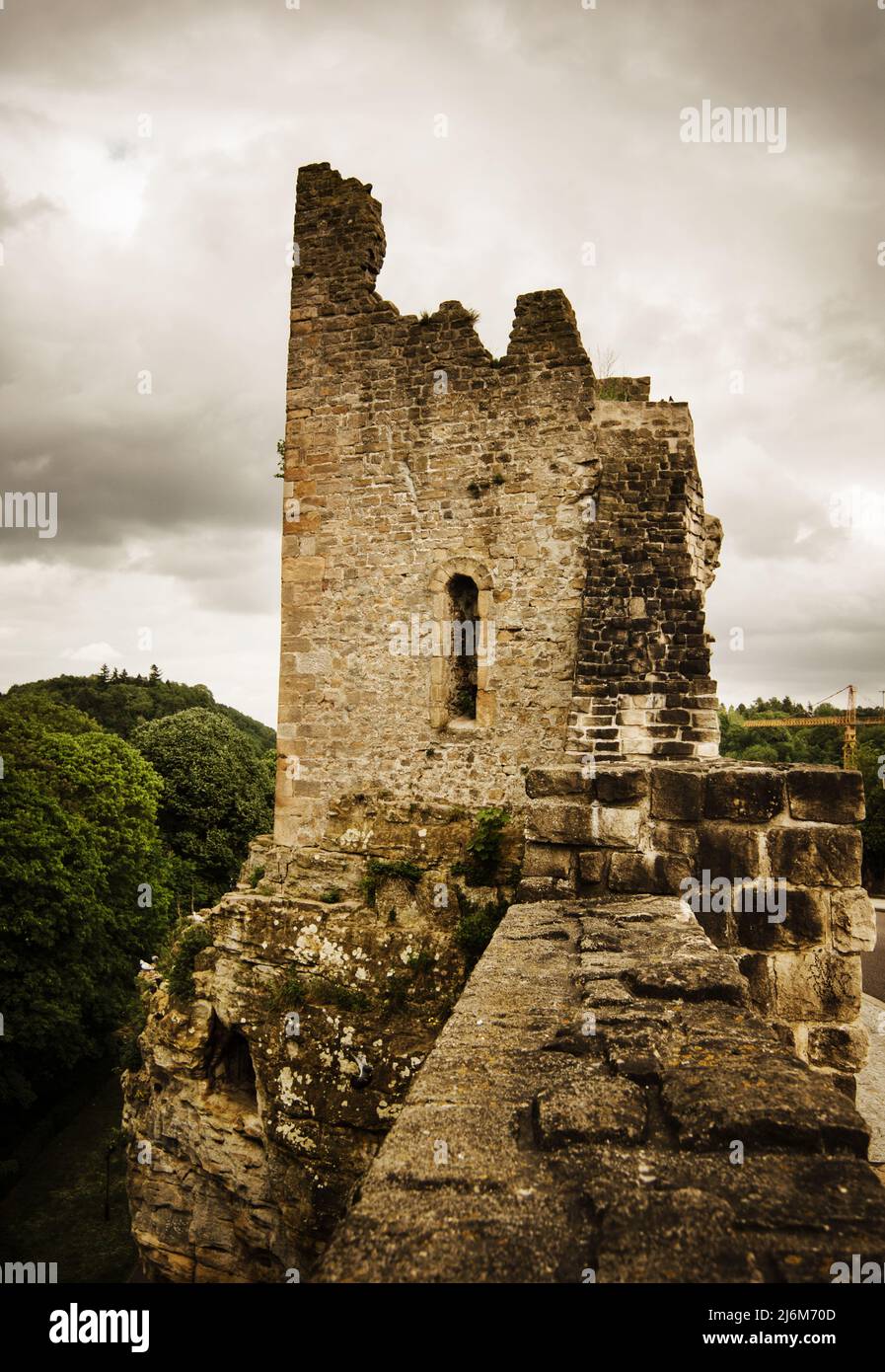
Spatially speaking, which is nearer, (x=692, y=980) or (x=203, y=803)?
(x=692, y=980)

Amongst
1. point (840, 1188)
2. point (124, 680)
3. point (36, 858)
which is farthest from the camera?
point (124, 680)

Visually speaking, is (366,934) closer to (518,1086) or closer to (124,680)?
(518,1086)

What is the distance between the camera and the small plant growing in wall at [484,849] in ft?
27.4

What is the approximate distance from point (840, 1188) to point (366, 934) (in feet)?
21.2

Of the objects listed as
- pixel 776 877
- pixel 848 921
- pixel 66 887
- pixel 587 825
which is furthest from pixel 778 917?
pixel 66 887

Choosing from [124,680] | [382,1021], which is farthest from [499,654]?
[124,680]

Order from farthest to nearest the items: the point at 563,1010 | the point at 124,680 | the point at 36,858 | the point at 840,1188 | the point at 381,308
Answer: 1. the point at 124,680
2. the point at 36,858
3. the point at 381,308
4. the point at 563,1010
5. the point at 840,1188

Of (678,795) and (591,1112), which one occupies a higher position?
(678,795)

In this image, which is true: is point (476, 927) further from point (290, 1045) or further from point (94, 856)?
point (94, 856)

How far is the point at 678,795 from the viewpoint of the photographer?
6062mm

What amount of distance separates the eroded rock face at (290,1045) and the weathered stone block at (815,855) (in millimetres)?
3188

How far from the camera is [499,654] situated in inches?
342

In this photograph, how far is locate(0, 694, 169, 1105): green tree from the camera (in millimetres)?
17734

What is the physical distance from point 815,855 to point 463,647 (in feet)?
13.8
